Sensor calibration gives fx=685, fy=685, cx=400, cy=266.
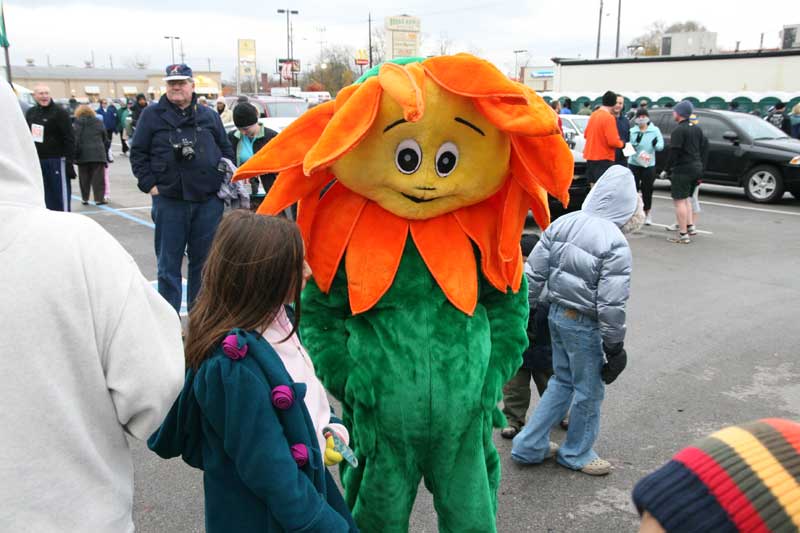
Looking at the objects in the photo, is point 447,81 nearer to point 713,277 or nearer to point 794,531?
point 794,531

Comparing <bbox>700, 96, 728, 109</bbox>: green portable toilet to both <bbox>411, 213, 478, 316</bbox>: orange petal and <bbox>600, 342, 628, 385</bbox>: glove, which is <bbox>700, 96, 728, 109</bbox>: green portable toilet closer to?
<bbox>600, 342, 628, 385</bbox>: glove

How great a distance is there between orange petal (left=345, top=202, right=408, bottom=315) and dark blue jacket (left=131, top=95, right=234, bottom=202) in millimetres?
3096

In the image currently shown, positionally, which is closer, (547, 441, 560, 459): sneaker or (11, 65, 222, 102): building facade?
(547, 441, 560, 459): sneaker

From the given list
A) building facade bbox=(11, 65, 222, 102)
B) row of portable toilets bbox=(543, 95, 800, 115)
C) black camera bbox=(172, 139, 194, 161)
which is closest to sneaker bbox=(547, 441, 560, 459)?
black camera bbox=(172, 139, 194, 161)

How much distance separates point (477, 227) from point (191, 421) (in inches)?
48.4

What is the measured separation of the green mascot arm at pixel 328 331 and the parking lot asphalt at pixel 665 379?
117 centimetres

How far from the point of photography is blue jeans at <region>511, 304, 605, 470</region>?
3.53 meters

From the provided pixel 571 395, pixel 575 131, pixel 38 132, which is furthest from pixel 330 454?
pixel 575 131

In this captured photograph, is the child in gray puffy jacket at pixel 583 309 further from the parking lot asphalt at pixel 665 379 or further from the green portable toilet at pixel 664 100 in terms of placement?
the green portable toilet at pixel 664 100

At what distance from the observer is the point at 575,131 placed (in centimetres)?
1321

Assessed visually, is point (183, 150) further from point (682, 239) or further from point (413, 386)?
point (682, 239)

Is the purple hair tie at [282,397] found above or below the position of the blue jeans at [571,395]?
above

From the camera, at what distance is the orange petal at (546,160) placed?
2.40 metres

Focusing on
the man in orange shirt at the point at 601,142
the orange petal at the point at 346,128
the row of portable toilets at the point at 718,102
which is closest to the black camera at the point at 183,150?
the orange petal at the point at 346,128
